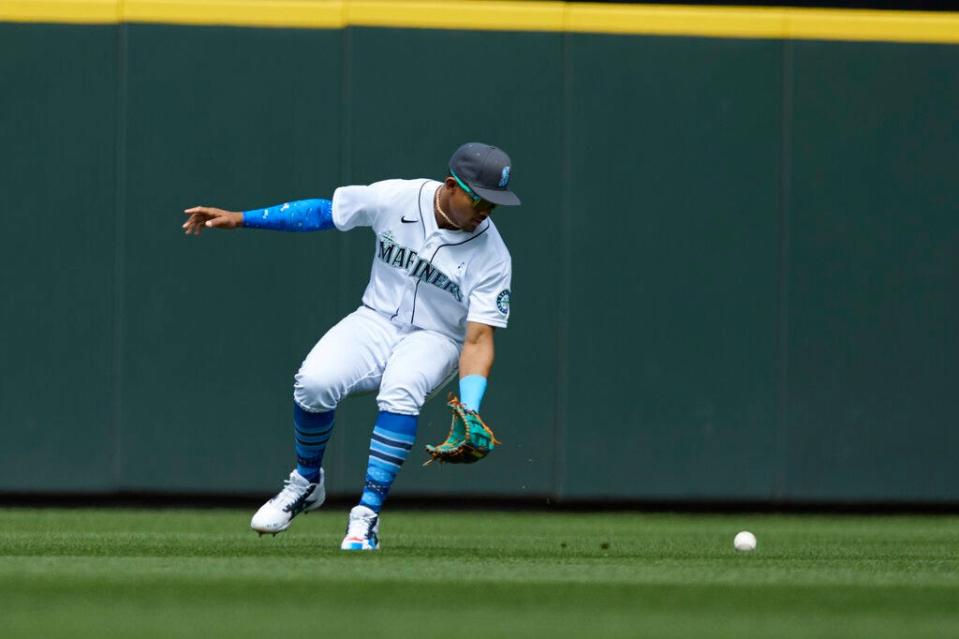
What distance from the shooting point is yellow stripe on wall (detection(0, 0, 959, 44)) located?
9.01 meters

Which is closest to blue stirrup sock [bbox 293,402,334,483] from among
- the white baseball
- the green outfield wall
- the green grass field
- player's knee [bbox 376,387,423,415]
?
the green grass field

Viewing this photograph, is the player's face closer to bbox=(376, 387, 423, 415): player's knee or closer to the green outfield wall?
bbox=(376, 387, 423, 415): player's knee

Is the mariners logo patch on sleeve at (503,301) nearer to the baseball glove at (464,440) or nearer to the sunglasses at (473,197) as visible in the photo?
the sunglasses at (473,197)

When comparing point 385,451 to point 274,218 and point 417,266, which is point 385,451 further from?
point 274,218

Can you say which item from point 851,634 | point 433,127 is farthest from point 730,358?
point 851,634

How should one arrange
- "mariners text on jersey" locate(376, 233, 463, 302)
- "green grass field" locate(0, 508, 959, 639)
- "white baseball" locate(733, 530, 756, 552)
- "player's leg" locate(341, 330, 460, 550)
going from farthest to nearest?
"white baseball" locate(733, 530, 756, 552) < "mariners text on jersey" locate(376, 233, 463, 302) < "player's leg" locate(341, 330, 460, 550) < "green grass field" locate(0, 508, 959, 639)

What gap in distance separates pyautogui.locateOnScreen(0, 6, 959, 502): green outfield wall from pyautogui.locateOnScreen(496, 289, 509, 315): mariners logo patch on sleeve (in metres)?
2.58

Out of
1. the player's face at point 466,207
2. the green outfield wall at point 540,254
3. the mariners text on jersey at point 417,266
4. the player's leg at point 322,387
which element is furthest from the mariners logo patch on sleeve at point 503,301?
the green outfield wall at point 540,254

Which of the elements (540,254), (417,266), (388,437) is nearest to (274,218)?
(417,266)

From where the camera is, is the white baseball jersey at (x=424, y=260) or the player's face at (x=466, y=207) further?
the white baseball jersey at (x=424, y=260)

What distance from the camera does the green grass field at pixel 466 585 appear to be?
4.26 metres

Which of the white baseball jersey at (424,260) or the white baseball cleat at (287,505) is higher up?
the white baseball jersey at (424,260)

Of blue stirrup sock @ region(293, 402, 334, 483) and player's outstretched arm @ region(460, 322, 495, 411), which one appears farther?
blue stirrup sock @ region(293, 402, 334, 483)

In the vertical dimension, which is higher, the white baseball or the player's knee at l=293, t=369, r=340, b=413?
the player's knee at l=293, t=369, r=340, b=413
